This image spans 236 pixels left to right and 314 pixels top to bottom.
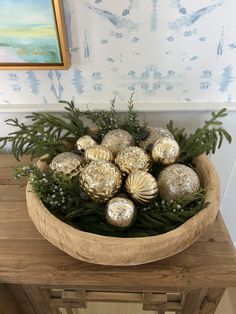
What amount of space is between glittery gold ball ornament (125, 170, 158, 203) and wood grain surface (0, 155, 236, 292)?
137 millimetres

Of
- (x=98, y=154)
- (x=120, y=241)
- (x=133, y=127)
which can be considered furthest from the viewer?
(x=133, y=127)

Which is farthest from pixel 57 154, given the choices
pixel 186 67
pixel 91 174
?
pixel 186 67

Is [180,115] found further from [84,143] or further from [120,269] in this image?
[120,269]

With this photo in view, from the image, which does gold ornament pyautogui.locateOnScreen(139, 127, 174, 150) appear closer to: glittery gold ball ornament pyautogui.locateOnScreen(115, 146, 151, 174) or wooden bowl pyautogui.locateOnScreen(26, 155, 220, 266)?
glittery gold ball ornament pyautogui.locateOnScreen(115, 146, 151, 174)

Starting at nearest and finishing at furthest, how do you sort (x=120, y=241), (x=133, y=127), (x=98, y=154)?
1. (x=120, y=241)
2. (x=98, y=154)
3. (x=133, y=127)

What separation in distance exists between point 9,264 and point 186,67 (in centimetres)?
60

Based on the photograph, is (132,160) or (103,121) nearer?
(132,160)

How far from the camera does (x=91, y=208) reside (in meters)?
0.54

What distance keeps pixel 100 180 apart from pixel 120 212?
0.07m

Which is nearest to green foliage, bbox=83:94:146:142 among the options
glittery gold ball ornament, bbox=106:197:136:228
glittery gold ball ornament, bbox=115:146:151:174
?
glittery gold ball ornament, bbox=115:146:151:174

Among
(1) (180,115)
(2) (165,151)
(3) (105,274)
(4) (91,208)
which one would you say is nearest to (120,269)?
(3) (105,274)

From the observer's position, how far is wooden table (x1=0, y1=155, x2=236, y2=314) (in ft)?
1.76

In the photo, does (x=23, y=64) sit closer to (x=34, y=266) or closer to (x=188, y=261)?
(x=34, y=266)

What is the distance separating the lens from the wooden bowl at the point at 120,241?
18.3 inches
